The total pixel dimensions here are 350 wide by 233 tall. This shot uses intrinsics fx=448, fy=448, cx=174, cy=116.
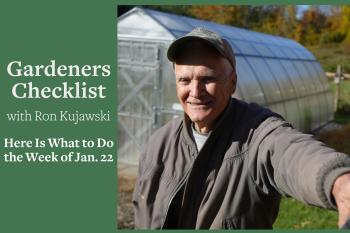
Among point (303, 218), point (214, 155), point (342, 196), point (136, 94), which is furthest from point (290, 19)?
point (342, 196)

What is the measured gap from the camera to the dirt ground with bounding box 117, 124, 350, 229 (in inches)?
231

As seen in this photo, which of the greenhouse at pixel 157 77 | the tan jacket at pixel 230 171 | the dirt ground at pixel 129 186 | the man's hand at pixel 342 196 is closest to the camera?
the man's hand at pixel 342 196

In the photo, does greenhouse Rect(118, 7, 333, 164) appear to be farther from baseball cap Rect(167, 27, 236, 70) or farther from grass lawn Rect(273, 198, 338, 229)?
baseball cap Rect(167, 27, 236, 70)

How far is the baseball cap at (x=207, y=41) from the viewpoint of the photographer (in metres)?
1.79

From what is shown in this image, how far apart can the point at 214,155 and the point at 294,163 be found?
0.43m

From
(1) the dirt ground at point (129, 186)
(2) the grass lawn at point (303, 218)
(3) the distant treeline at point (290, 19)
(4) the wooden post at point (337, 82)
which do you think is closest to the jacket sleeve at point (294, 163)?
(2) the grass lawn at point (303, 218)

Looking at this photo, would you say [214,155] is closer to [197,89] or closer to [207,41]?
[197,89]

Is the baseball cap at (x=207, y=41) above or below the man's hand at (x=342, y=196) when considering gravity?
above

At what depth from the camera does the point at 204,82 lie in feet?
6.20

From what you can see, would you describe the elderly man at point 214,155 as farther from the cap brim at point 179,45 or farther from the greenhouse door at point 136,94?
the greenhouse door at point 136,94

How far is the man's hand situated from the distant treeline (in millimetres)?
13983

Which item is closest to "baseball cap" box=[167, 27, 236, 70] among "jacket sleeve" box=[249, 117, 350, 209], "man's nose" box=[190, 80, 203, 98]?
"man's nose" box=[190, 80, 203, 98]

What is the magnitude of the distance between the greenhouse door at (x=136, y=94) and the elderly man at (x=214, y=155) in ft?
20.1

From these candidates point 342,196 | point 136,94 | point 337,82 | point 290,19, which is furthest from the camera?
point 290,19
